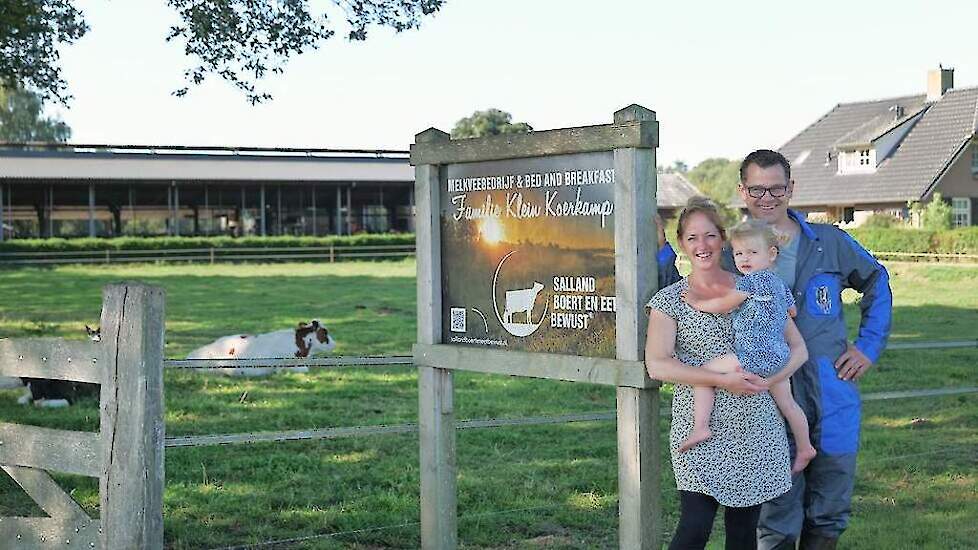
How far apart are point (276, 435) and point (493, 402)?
5.55m

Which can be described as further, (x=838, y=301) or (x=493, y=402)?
(x=493, y=402)

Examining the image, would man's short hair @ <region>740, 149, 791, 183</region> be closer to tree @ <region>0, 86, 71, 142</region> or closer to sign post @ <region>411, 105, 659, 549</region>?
sign post @ <region>411, 105, 659, 549</region>

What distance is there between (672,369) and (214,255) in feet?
128

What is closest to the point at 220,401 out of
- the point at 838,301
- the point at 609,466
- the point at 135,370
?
the point at 609,466

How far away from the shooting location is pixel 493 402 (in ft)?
36.4

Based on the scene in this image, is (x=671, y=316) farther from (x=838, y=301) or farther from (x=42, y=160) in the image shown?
(x=42, y=160)

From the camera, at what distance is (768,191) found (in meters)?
4.65

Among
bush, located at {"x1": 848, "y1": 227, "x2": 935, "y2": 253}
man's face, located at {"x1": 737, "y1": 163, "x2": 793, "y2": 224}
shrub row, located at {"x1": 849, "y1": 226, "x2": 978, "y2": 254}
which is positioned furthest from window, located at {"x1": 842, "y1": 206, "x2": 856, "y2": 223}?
man's face, located at {"x1": 737, "y1": 163, "x2": 793, "y2": 224}

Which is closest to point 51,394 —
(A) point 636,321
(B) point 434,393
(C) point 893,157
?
(B) point 434,393

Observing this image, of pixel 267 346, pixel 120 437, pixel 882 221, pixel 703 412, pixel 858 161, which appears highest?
pixel 858 161

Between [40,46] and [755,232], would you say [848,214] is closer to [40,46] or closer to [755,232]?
[40,46]

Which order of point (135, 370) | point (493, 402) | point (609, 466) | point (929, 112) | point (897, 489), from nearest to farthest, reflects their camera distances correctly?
point (135, 370)
point (897, 489)
point (609, 466)
point (493, 402)
point (929, 112)

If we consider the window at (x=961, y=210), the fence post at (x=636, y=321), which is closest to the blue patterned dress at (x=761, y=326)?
the fence post at (x=636, y=321)

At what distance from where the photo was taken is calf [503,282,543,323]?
196 inches
